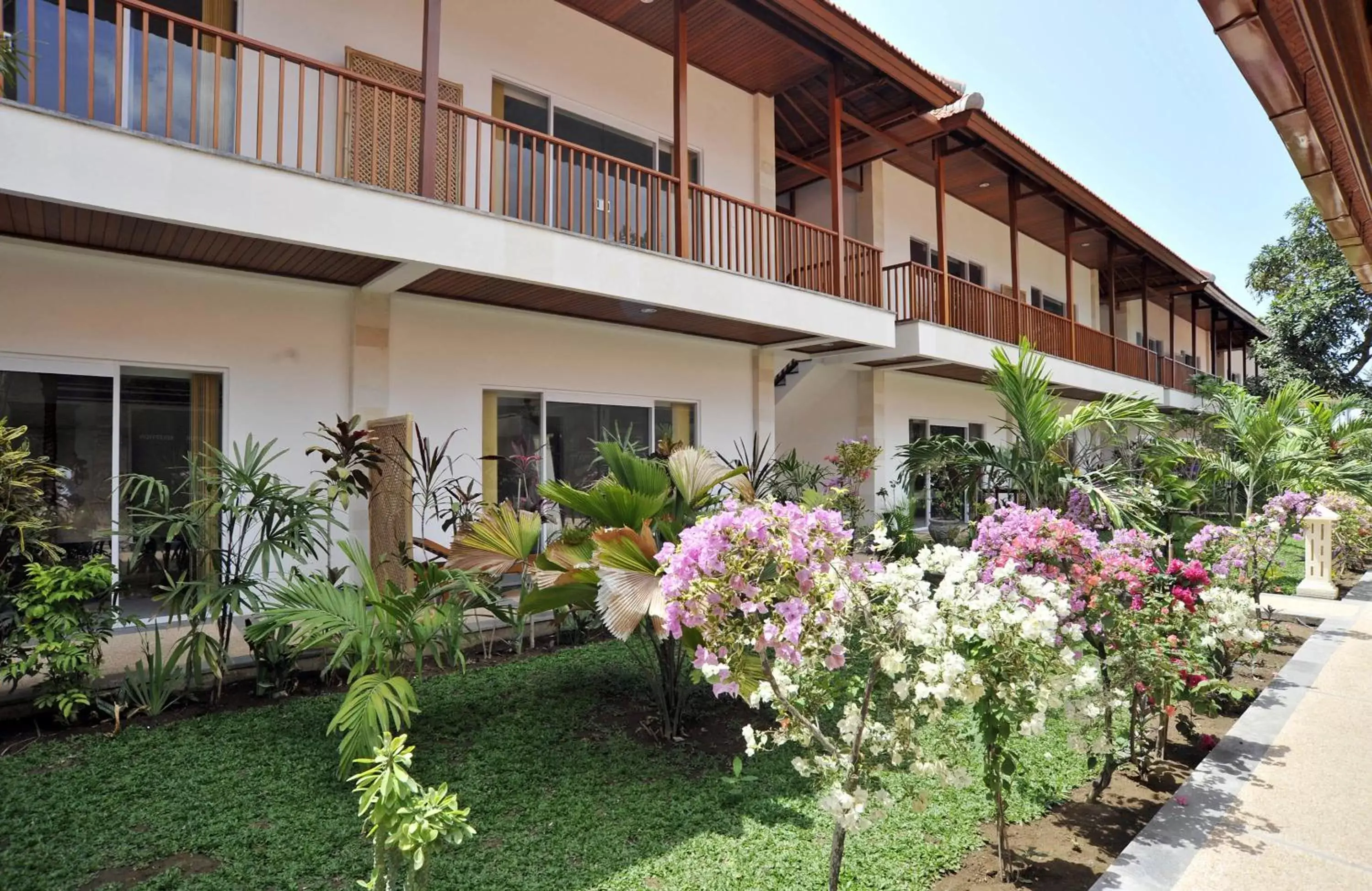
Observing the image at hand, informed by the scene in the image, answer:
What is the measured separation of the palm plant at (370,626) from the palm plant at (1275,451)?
9.10 metres

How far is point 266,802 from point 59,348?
410 cm

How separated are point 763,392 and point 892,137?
14.4 feet

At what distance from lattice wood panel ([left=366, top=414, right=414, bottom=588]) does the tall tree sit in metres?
24.7

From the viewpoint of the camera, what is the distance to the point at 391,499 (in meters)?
6.30

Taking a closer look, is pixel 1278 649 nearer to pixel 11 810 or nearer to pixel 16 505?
pixel 11 810

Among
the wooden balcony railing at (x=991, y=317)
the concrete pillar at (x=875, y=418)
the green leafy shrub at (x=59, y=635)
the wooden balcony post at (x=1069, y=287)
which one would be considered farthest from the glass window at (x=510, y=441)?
the wooden balcony post at (x=1069, y=287)

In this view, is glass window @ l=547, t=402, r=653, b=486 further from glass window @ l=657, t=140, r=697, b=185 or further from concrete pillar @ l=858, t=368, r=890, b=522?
concrete pillar @ l=858, t=368, r=890, b=522

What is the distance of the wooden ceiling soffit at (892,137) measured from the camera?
9547 millimetres

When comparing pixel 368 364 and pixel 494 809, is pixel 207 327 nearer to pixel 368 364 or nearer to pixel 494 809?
pixel 368 364

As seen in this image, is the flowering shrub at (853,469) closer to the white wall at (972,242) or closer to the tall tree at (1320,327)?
the white wall at (972,242)

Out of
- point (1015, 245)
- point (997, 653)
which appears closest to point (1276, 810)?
point (997, 653)

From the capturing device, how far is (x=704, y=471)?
445 centimetres

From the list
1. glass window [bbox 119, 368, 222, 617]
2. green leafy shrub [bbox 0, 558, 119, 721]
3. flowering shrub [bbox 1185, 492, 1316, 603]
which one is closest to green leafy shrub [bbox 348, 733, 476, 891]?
green leafy shrub [bbox 0, 558, 119, 721]

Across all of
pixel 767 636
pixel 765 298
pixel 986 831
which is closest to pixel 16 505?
pixel 767 636
